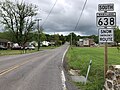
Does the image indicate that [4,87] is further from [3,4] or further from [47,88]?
[3,4]

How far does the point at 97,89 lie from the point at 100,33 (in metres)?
A: 2.22

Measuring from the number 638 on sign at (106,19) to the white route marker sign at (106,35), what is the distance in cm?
21

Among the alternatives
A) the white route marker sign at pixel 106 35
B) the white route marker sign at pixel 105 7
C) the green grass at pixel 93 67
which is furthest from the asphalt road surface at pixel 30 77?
the white route marker sign at pixel 105 7

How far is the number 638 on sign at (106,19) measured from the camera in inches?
449

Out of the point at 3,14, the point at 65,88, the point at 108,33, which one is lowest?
the point at 65,88

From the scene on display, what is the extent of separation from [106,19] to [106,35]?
64 cm

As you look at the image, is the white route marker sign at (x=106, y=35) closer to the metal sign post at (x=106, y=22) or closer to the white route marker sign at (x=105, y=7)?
the metal sign post at (x=106, y=22)

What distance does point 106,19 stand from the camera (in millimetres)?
11484

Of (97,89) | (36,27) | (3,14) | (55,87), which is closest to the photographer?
(97,89)

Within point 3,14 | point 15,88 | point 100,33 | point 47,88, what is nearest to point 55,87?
point 47,88

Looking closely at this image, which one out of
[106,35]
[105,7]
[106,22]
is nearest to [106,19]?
[106,22]

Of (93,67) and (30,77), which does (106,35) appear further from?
(93,67)

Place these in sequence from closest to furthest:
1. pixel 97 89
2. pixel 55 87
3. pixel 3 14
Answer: pixel 97 89 → pixel 55 87 → pixel 3 14

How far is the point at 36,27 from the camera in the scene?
88.6m
